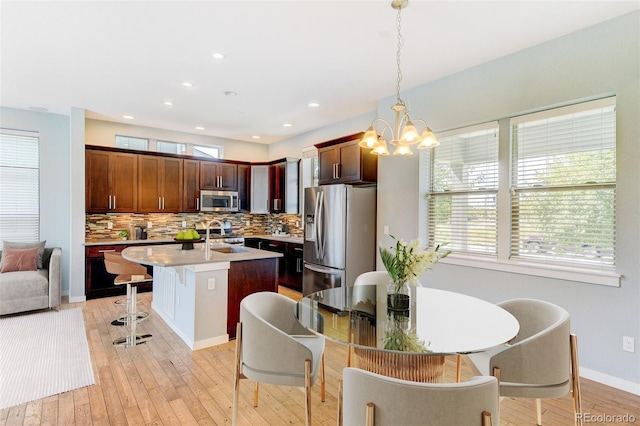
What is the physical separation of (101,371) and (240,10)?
3.17 m

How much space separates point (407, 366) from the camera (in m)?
1.82

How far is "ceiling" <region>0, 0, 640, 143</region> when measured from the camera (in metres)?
2.50

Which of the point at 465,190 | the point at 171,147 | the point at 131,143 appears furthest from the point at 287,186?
the point at 465,190

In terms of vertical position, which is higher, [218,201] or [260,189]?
[260,189]

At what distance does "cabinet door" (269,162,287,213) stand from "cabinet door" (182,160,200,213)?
1417 millimetres

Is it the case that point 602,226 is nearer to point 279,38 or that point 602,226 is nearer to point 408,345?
point 408,345

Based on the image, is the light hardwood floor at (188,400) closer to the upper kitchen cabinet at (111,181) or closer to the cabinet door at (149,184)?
the upper kitchen cabinet at (111,181)

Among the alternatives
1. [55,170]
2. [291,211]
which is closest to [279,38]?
[291,211]

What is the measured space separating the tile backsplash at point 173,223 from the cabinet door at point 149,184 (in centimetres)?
40

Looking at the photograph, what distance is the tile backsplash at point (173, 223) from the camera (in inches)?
222

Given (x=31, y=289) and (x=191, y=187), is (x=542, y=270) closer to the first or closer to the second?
(x=191, y=187)

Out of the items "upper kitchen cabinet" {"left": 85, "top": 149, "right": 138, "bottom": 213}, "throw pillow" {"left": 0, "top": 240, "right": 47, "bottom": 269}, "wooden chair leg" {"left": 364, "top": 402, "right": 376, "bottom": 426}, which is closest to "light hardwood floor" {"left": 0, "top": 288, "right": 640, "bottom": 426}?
"wooden chair leg" {"left": 364, "top": 402, "right": 376, "bottom": 426}

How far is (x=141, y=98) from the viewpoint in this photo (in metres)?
4.47

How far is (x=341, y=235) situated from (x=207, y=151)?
3.98m
